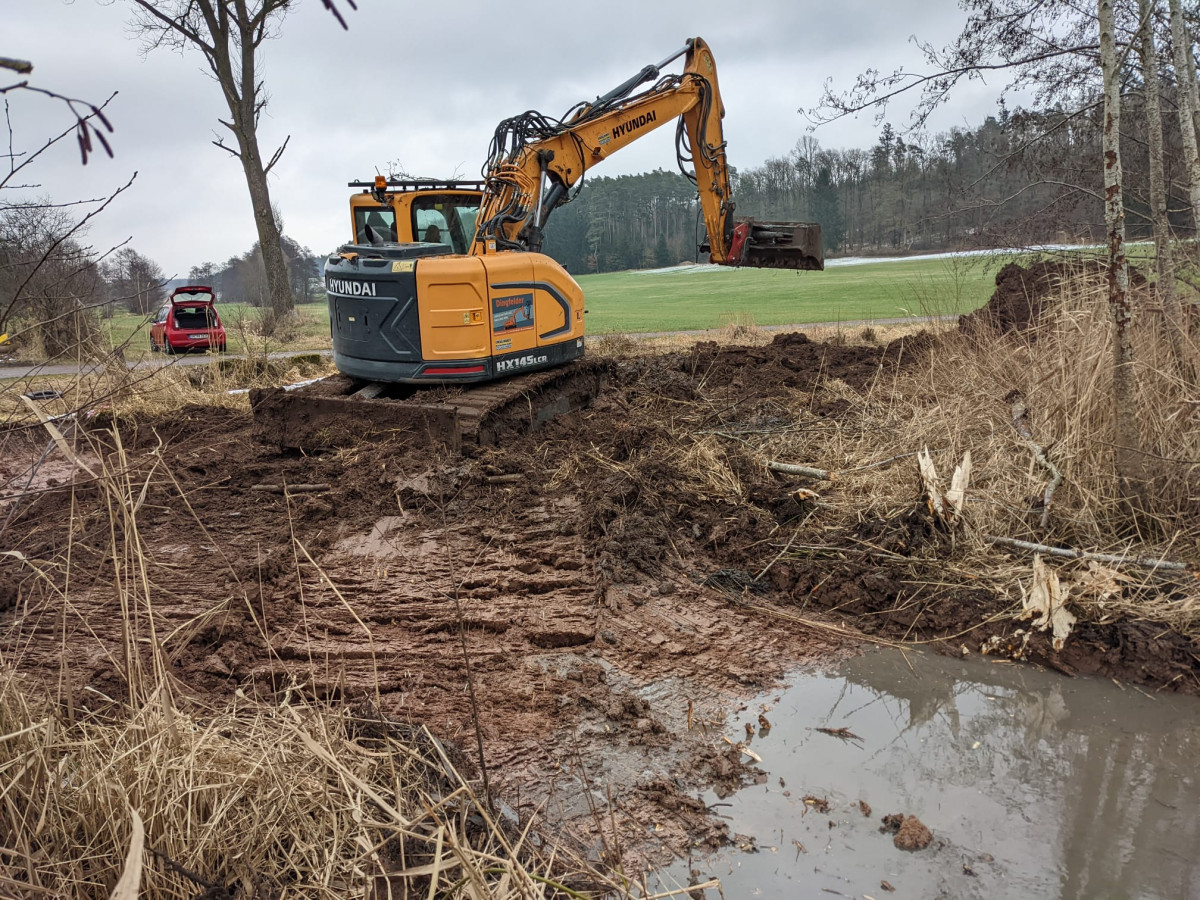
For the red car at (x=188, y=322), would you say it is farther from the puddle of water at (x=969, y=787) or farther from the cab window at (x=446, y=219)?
the puddle of water at (x=969, y=787)

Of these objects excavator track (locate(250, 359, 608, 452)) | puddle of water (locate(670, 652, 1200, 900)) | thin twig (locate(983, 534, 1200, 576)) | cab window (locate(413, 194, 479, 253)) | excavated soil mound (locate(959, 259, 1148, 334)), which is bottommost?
puddle of water (locate(670, 652, 1200, 900))

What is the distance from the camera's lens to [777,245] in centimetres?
955

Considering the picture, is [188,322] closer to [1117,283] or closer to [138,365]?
[138,365]

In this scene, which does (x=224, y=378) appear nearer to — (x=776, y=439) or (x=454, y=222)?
(x=454, y=222)

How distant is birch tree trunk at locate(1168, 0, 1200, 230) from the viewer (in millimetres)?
8125

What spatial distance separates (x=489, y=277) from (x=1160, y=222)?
18.6 ft

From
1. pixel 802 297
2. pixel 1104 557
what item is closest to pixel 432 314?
pixel 1104 557

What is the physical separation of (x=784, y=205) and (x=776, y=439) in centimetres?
5633

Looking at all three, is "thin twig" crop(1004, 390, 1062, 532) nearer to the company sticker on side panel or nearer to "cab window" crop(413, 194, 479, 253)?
the company sticker on side panel

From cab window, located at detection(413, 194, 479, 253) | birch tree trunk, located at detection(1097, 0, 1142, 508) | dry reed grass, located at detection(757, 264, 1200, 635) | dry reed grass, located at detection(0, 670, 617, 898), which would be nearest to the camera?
dry reed grass, located at detection(0, 670, 617, 898)

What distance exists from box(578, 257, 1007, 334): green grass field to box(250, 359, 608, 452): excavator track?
4.73m

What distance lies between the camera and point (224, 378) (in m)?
12.3

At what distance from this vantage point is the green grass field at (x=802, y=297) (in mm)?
11266

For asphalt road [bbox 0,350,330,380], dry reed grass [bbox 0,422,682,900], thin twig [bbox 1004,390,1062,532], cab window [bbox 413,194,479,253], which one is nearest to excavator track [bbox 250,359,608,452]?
asphalt road [bbox 0,350,330,380]
